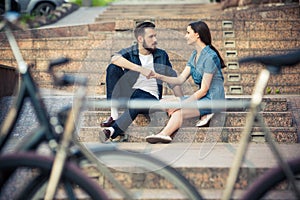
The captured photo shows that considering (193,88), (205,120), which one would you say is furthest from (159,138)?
(193,88)

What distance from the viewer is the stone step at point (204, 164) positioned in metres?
4.37

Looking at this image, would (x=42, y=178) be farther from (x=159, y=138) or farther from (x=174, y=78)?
(x=174, y=78)

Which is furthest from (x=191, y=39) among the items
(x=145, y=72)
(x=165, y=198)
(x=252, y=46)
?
(x=252, y=46)

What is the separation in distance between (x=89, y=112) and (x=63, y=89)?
2.23 metres

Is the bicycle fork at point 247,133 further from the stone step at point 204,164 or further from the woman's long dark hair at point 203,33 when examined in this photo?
the woman's long dark hair at point 203,33

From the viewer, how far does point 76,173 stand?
3100 mm

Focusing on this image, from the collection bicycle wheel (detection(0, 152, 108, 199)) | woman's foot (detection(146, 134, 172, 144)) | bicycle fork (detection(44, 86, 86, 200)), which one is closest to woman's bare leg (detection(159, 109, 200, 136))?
woman's foot (detection(146, 134, 172, 144))

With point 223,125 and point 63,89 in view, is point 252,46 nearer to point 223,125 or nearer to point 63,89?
point 63,89

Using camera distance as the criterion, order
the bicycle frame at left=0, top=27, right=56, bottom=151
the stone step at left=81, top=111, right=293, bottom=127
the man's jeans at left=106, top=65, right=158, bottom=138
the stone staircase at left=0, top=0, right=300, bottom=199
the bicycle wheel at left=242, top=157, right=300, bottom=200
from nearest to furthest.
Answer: the bicycle wheel at left=242, top=157, right=300, bottom=200
the bicycle frame at left=0, top=27, right=56, bottom=151
the stone staircase at left=0, top=0, right=300, bottom=199
the man's jeans at left=106, top=65, right=158, bottom=138
the stone step at left=81, top=111, right=293, bottom=127

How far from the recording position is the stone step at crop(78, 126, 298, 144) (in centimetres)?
623

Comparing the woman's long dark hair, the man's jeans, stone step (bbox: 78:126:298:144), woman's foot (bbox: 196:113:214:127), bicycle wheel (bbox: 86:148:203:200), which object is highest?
the woman's long dark hair

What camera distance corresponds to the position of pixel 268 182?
3.02m

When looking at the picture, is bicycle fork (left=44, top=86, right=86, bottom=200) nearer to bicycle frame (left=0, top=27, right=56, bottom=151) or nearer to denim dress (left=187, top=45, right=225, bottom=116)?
bicycle frame (left=0, top=27, right=56, bottom=151)


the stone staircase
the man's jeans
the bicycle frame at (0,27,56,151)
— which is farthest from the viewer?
the man's jeans
